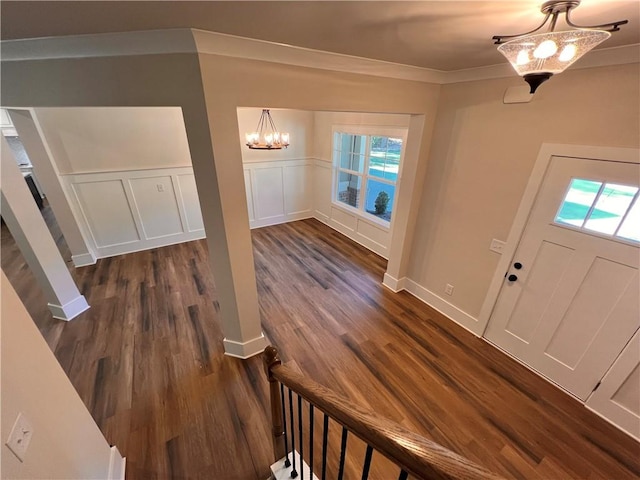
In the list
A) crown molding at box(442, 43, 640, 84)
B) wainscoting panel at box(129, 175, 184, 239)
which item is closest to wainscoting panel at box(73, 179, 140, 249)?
wainscoting panel at box(129, 175, 184, 239)

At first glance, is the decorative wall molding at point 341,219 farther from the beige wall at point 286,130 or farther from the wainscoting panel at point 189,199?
the wainscoting panel at point 189,199

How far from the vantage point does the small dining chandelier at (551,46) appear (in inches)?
37.3

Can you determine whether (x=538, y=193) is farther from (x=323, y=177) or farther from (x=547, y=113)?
(x=323, y=177)

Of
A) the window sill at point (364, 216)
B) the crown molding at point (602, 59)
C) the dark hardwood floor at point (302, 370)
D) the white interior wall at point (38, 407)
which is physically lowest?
the dark hardwood floor at point (302, 370)

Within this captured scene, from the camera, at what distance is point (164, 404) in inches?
80.8

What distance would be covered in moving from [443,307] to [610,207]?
1767 millimetres

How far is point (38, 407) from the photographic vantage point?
1.05 meters

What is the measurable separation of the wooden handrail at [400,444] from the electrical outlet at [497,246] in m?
2.32

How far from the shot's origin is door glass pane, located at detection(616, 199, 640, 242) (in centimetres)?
167

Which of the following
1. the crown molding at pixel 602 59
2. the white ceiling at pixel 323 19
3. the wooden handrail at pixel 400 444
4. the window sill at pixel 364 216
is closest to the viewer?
the wooden handrail at pixel 400 444

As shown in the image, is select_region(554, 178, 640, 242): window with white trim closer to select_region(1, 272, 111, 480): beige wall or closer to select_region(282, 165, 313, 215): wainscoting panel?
select_region(1, 272, 111, 480): beige wall

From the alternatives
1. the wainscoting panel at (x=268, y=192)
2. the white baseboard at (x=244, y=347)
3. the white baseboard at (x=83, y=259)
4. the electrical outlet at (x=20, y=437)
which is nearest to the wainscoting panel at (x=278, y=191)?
the wainscoting panel at (x=268, y=192)

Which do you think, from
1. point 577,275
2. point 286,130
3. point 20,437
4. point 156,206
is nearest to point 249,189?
point 286,130

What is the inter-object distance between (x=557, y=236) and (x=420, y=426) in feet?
6.18
